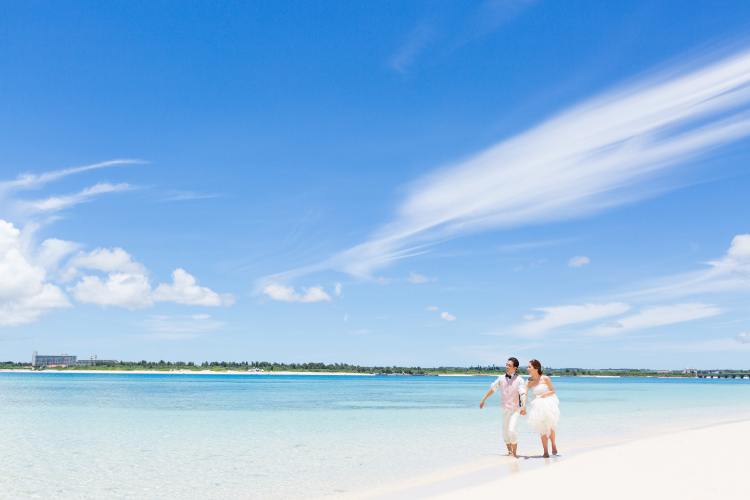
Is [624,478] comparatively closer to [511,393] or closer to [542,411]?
[542,411]

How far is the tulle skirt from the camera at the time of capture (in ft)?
44.8

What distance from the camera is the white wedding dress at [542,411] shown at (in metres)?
13.7

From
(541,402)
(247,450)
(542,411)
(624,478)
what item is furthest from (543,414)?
(247,450)

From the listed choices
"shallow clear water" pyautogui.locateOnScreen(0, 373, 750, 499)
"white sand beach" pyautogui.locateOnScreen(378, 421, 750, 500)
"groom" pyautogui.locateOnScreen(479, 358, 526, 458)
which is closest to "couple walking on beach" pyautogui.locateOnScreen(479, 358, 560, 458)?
"groom" pyautogui.locateOnScreen(479, 358, 526, 458)

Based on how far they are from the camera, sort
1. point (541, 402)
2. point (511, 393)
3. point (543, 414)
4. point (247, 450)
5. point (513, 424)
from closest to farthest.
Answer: point (541, 402)
point (543, 414)
point (511, 393)
point (513, 424)
point (247, 450)

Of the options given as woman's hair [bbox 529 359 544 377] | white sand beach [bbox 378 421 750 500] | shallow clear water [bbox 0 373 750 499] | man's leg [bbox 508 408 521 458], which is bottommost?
shallow clear water [bbox 0 373 750 499]

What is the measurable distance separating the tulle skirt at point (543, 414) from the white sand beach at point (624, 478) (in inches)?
37.0

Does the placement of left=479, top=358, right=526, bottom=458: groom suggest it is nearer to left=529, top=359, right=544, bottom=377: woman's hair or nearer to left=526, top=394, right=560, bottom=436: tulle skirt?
left=526, top=394, right=560, bottom=436: tulle skirt

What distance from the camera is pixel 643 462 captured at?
13.7 meters

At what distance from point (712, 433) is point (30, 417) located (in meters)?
35.1

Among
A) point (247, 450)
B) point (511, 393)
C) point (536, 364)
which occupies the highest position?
point (536, 364)

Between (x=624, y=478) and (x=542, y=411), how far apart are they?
8.42ft

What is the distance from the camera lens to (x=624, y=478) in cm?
1159

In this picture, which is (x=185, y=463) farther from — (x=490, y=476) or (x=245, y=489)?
(x=490, y=476)
